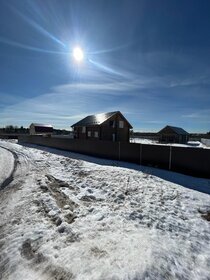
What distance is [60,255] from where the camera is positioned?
3773 millimetres

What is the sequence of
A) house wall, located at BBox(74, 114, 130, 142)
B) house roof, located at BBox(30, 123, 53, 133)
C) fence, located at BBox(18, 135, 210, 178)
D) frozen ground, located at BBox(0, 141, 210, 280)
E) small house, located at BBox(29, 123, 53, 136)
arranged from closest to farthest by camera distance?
frozen ground, located at BBox(0, 141, 210, 280), fence, located at BBox(18, 135, 210, 178), house wall, located at BBox(74, 114, 130, 142), small house, located at BBox(29, 123, 53, 136), house roof, located at BBox(30, 123, 53, 133)

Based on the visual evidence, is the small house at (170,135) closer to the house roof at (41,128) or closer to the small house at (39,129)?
the small house at (39,129)

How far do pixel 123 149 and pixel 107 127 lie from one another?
56.2 feet

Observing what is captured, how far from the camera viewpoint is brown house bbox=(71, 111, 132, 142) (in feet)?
103

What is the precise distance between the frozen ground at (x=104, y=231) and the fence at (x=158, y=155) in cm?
220

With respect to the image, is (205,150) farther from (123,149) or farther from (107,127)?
(107,127)

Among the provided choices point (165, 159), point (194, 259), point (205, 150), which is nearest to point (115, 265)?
point (194, 259)

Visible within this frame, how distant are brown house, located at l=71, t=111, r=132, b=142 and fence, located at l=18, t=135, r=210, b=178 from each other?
38.0 feet

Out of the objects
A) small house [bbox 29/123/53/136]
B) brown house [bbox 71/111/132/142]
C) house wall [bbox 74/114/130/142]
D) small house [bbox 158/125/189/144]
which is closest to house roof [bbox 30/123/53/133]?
small house [bbox 29/123/53/136]

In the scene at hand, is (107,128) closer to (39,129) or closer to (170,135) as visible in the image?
(170,135)

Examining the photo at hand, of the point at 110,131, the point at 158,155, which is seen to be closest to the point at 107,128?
the point at 110,131

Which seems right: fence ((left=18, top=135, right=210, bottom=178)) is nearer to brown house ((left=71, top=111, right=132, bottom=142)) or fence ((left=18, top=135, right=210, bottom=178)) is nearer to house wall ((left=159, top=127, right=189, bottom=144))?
brown house ((left=71, top=111, right=132, bottom=142))

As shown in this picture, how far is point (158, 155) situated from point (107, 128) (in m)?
19.9

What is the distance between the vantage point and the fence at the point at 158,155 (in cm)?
1055
